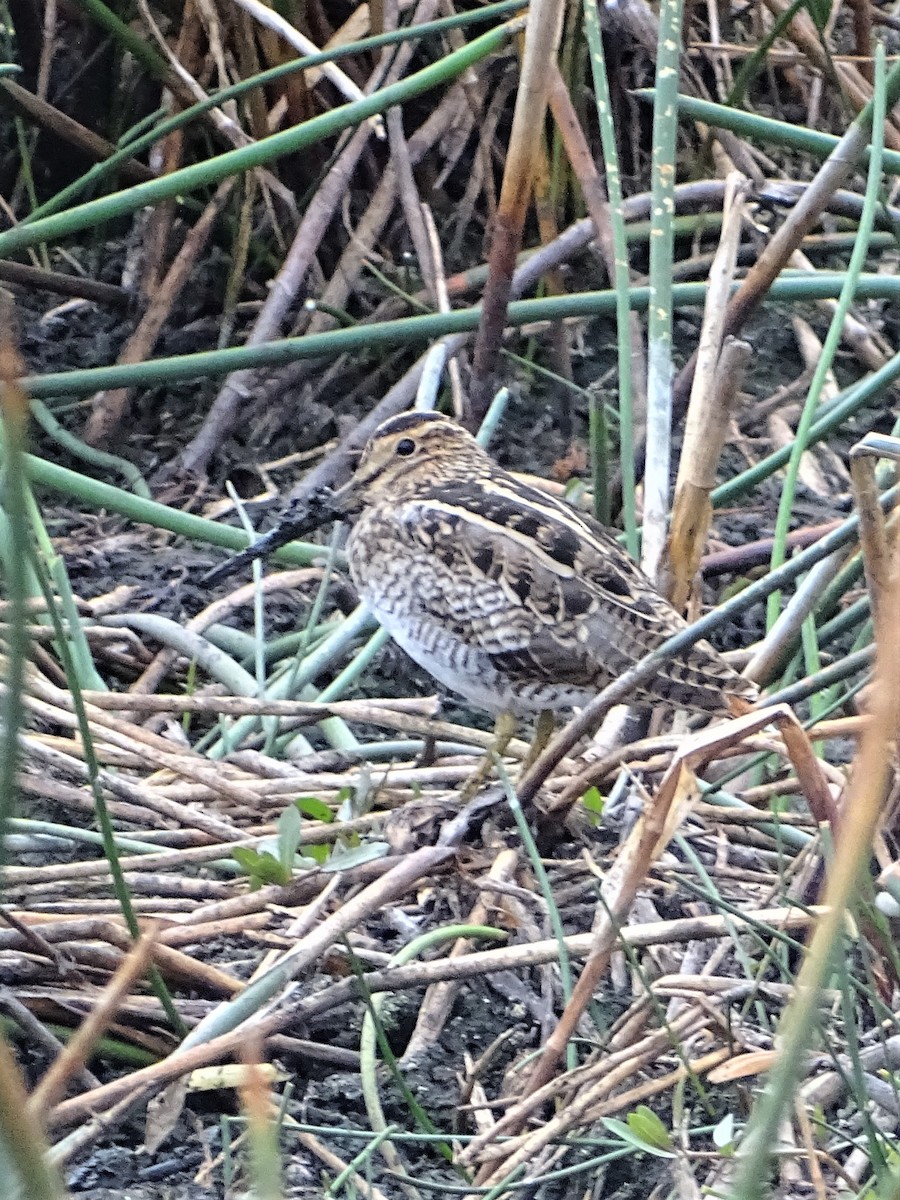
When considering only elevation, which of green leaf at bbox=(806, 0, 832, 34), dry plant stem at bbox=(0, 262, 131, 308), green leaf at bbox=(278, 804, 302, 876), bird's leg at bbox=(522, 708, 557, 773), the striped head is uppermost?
green leaf at bbox=(806, 0, 832, 34)

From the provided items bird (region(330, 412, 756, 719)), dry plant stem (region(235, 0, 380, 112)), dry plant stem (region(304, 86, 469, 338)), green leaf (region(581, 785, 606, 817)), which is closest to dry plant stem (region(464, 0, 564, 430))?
bird (region(330, 412, 756, 719))

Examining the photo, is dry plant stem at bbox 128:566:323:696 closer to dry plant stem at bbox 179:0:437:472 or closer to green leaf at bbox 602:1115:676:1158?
dry plant stem at bbox 179:0:437:472

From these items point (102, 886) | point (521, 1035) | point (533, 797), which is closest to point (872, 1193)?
point (521, 1035)

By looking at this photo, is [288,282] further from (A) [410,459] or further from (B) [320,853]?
(B) [320,853]

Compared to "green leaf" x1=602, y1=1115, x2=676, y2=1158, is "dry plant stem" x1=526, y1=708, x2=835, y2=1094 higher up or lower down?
higher up

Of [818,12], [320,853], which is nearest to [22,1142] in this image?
[320,853]

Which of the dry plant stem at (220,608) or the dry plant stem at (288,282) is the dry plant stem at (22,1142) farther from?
the dry plant stem at (288,282)
